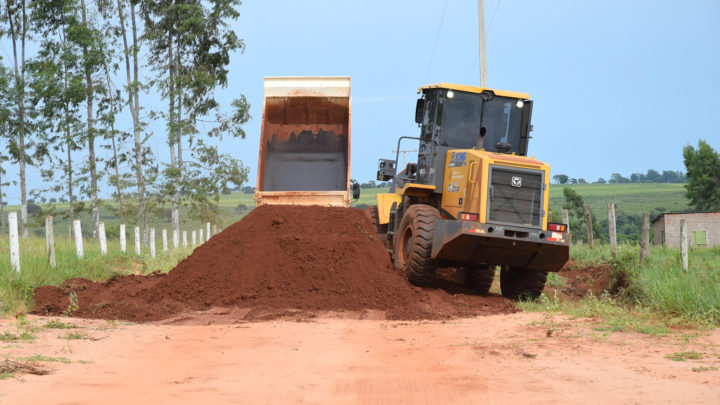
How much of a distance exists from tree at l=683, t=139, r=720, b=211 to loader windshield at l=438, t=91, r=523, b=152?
47021 millimetres

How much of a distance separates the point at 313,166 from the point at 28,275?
6813 millimetres

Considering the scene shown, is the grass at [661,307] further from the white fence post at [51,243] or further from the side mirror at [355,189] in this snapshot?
the white fence post at [51,243]

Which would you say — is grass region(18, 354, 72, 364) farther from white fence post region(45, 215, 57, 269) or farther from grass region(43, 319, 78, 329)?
white fence post region(45, 215, 57, 269)

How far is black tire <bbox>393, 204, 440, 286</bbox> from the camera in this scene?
528 inches

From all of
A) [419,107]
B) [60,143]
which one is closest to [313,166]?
[419,107]

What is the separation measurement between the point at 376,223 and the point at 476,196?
4486mm

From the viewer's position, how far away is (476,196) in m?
13.2

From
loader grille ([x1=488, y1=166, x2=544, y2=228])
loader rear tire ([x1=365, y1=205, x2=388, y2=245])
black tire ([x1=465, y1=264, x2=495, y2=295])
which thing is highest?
loader grille ([x1=488, y1=166, x2=544, y2=228])

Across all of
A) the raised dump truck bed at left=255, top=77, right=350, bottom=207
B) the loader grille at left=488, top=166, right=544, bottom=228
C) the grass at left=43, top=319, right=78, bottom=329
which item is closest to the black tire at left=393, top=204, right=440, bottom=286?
the loader grille at left=488, top=166, right=544, bottom=228

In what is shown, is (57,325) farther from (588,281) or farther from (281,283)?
(588,281)

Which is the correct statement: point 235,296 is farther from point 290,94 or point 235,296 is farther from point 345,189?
point 290,94

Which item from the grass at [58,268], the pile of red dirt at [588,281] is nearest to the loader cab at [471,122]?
the pile of red dirt at [588,281]

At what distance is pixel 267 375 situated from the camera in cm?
722

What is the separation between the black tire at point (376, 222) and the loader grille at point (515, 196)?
13.2ft
